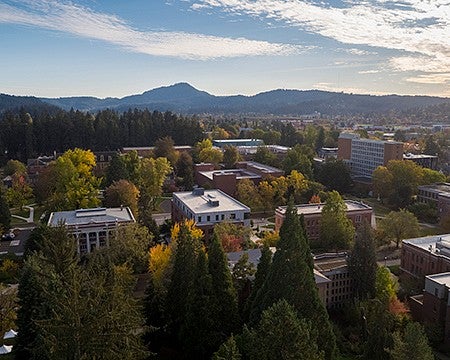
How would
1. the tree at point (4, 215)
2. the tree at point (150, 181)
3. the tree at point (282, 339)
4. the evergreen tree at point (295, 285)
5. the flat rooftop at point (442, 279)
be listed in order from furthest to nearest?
the tree at point (150, 181) < the tree at point (4, 215) < the flat rooftop at point (442, 279) < the evergreen tree at point (295, 285) < the tree at point (282, 339)

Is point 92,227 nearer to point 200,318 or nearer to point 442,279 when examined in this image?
point 200,318

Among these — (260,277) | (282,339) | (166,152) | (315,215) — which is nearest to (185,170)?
(166,152)

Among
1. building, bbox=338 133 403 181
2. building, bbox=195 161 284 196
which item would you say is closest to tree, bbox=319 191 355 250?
building, bbox=195 161 284 196

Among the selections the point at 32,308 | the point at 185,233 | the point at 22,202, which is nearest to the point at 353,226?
the point at 185,233

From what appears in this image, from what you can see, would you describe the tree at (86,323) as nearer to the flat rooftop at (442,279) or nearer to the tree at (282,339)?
the tree at (282,339)

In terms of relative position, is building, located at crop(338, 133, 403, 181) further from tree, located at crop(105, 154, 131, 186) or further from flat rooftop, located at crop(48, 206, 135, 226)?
flat rooftop, located at crop(48, 206, 135, 226)

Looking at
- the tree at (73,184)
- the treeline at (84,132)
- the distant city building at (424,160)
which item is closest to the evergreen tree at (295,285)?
the tree at (73,184)
